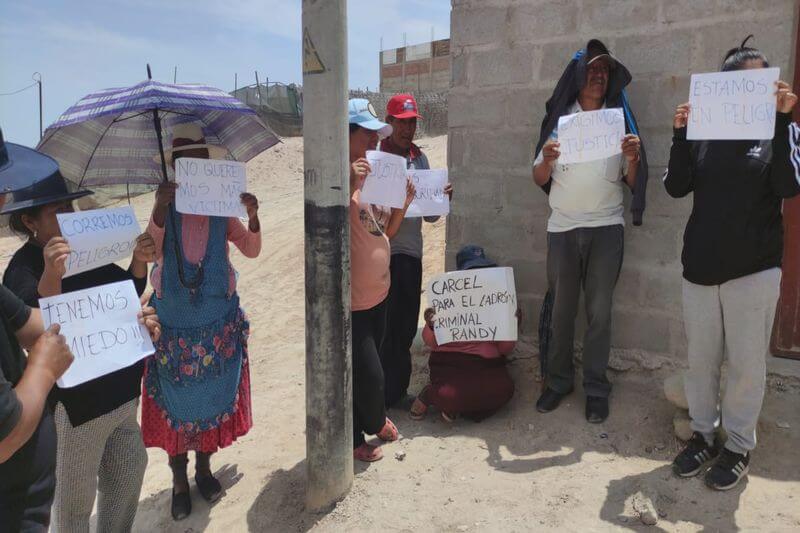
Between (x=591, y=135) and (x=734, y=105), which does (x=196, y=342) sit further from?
(x=734, y=105)

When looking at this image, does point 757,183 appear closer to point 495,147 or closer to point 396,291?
point 495,147

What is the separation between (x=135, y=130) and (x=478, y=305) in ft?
6.99

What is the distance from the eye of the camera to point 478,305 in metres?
3.71

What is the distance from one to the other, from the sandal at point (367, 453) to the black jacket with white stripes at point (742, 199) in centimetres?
187

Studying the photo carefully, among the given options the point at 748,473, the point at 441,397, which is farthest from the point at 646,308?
the point at 441,397

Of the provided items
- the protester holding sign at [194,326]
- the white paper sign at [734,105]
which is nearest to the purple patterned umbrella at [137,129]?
the protester holding sign at [194,326]

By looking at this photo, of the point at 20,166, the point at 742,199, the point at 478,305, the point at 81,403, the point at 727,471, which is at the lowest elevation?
the point at 727,471

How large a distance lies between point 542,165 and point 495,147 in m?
0.79

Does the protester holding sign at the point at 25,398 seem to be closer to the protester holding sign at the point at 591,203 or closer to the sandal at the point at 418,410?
the sandal at the point at 418,410

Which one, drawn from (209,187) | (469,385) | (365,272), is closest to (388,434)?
(469,385)

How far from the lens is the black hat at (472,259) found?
389 cm

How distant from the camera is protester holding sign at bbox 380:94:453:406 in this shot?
393cm

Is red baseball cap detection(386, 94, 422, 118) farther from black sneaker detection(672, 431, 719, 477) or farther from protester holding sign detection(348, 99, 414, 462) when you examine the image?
black sneaker detection(672, 431, 719, 477)

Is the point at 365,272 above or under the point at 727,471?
above
